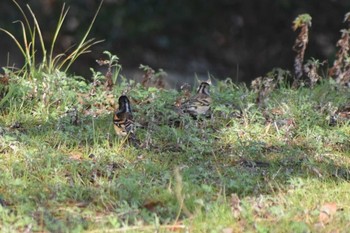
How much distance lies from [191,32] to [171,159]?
8025 millimetres

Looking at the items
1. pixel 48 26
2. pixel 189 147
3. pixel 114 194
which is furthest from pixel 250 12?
pixel 114 194

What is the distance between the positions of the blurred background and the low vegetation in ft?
17.2

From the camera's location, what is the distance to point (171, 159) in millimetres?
6457

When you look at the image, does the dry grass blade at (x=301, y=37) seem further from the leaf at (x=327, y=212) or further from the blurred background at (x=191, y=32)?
the blurred background at (x=191, y=32)

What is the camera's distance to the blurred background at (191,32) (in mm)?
13625

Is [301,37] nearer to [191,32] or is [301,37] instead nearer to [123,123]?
[123,123]

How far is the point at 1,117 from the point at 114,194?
180cm

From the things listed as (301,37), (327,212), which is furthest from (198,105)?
(327,212)

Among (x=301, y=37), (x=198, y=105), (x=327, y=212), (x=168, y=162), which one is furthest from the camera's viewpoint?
(x=301, y=37)

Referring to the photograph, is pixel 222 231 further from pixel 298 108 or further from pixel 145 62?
pixel 145 62

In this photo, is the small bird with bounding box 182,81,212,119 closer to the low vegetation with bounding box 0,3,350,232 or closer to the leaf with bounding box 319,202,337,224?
the low vegetation with bounding box 0,3,350,232

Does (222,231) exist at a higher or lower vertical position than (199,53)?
lower

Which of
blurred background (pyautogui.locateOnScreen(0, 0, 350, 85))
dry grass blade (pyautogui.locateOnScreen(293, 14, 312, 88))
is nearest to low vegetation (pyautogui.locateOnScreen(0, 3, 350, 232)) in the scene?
dry grass blade (pyautogui.locateOnScreen(293, 14, 312, 88))

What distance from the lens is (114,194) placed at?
566 cm
